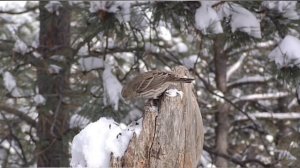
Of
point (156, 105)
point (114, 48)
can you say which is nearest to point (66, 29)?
point (114, 48)

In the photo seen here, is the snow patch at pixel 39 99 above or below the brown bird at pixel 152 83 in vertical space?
below

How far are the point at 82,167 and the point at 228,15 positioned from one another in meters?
Result: 1.42

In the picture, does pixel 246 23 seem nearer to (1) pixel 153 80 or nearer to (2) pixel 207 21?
(2) pixel 207 21

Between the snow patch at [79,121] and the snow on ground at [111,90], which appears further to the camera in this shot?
the snow patch at [79,121]

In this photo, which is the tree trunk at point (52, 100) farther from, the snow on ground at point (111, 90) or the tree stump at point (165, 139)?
the tree stump at point (165, 139)

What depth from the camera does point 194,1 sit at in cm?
257

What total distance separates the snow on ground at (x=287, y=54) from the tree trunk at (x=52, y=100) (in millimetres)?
1366

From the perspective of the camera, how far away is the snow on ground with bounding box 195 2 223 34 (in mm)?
2449

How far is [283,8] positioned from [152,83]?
4.43 ft

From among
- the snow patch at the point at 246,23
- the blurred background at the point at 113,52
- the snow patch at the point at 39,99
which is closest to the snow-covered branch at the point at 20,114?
the blurred background at the point at 113,52

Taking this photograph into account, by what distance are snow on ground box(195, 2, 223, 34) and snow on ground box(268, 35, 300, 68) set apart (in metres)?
0.31

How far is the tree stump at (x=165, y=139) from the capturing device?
1.50 m

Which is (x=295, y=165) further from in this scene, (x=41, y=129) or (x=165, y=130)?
(x=41, y=129)

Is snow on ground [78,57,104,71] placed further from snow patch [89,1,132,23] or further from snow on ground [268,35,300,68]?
snow on ground [268,35,300,68]
